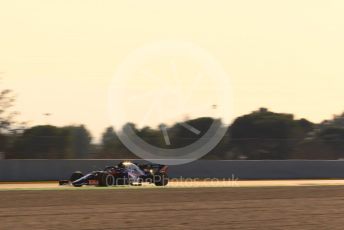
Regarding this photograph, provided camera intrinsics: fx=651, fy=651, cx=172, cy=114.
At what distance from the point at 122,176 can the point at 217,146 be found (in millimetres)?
16995

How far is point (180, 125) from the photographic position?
152 ft

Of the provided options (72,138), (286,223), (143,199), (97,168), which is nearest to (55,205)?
(143,199)

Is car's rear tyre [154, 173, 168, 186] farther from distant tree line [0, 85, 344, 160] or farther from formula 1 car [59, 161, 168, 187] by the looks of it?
distant tree line [0, 85, 344, 160]

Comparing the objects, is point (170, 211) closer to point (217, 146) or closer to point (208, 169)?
point (208, 169)

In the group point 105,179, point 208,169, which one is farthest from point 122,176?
point 208,169

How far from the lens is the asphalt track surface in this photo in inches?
458

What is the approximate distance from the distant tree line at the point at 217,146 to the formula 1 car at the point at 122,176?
8.52 metres

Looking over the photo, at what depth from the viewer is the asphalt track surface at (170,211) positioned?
1162 centimetres

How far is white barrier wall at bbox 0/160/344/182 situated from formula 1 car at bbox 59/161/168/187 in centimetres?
572

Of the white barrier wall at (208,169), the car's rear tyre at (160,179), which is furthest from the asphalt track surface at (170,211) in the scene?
the white barrier wall at (208,169)

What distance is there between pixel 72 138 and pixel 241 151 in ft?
36.4

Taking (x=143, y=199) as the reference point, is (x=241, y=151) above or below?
above

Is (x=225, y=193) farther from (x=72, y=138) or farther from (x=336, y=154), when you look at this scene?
(x=336, y=154)

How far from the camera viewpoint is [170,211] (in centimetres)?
1413
